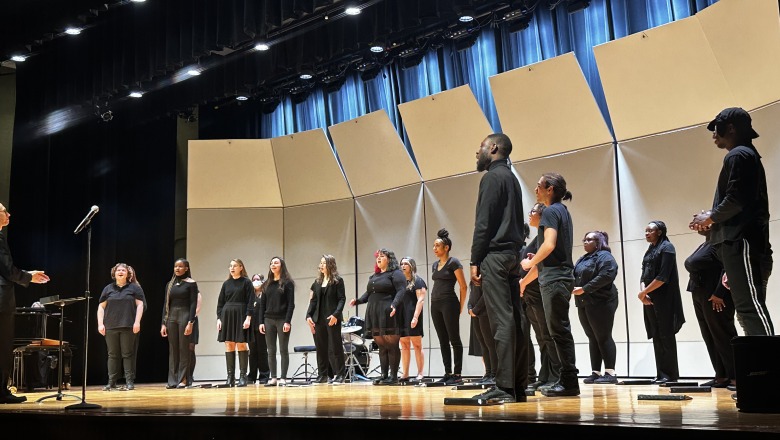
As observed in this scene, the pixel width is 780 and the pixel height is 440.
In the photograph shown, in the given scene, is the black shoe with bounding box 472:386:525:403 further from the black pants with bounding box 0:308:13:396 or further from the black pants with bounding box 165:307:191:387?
the black pants with bounding box 165:307:191:387

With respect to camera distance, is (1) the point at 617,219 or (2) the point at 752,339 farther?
(1) the point at 617,219

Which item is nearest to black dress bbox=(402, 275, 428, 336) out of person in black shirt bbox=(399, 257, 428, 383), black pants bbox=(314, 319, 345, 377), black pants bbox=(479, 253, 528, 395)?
person in black shirt bbox=(399, 257, 428, 383)

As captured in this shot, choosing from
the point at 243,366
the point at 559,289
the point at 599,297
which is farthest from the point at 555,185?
the point at 243,366

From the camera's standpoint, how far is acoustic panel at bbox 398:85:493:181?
352 inches

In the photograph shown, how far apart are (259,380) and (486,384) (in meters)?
3.77

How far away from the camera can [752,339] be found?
3168mm

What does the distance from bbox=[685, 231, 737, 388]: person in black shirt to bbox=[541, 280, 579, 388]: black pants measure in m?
1.15

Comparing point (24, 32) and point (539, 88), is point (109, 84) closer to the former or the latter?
point (24, 32)

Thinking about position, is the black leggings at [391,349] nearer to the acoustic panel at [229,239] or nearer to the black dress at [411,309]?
the black dress at [411,309]

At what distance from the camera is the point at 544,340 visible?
5.76 meters

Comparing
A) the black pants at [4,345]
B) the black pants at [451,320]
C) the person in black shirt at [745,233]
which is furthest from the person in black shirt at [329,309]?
the person in black shirt at [745,233]

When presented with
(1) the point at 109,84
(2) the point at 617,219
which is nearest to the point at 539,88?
(2) the point at 617,219

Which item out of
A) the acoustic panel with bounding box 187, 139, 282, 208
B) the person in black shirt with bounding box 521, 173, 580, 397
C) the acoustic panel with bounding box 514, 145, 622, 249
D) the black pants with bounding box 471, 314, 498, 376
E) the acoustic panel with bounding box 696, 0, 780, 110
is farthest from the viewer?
the acoustic panel with bounding box 187, 139, 282, 208

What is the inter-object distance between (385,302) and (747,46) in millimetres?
4148
